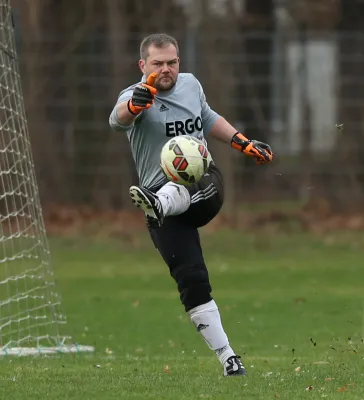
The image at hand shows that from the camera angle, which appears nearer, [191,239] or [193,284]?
[193,284]

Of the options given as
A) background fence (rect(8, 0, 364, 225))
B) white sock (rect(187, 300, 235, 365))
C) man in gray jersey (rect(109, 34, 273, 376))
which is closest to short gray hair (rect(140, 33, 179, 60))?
man in gray jersey (rect(109, 34, 273, 376))

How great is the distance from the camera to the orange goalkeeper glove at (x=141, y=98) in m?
8.31

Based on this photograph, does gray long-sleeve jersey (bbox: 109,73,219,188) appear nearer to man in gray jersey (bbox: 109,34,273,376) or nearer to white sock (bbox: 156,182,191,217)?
man in gray jersey (bbox: 109,34,273,376)

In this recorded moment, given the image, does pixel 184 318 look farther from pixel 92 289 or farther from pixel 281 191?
pixel 281 191

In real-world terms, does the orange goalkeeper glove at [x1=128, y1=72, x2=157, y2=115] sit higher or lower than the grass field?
higher

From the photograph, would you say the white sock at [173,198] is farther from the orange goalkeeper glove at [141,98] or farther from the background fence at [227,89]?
the background fence at [227,89]

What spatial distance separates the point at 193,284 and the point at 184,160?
868 millimetres

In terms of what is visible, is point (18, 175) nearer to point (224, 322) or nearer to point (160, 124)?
point (224, 322)

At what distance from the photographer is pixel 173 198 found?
27.8ft

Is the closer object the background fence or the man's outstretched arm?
the man's outstretched arm

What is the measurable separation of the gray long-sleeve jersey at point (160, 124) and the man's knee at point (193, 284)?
689mm

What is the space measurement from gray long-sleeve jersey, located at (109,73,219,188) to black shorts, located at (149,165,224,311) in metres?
0.32

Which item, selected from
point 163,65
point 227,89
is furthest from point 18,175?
point 227,89

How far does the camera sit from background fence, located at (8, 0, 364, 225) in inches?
973
